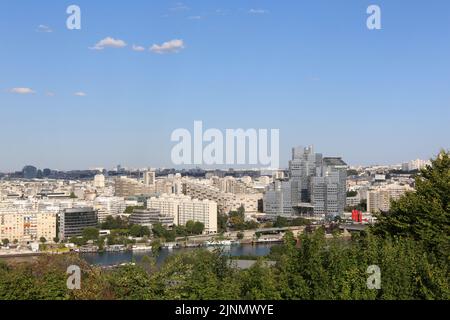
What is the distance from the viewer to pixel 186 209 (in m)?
14.3

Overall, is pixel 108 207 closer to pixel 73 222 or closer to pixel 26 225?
pixel 73 222

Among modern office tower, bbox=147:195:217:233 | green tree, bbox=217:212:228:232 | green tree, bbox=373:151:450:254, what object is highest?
green tree, bbox=373:151:450:254

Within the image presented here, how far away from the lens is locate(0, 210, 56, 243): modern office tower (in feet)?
41.4

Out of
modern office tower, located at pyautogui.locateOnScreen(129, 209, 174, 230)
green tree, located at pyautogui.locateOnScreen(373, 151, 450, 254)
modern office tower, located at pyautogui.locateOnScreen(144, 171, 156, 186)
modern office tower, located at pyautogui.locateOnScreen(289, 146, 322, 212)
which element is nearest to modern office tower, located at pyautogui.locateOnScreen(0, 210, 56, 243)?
modern office tower, located at pyautogui.locateOnScreen(129, 209, 174, 230)

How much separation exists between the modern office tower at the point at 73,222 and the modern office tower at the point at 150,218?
1.10m

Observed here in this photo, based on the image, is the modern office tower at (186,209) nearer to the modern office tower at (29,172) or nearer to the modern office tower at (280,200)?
the modern office tower at (280,200)

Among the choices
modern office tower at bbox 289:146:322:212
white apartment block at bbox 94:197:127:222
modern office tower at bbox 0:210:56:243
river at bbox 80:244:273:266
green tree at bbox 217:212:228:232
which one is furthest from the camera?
modern office tower at bbox 289:146:322:212

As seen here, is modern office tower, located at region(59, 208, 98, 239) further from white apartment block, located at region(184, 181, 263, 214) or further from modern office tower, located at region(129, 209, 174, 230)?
white apartment block, located at region(184, 181, 263, 214)

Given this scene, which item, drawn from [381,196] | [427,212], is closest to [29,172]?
[381,196]

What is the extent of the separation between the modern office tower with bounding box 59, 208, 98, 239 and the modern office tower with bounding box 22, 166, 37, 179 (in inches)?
600

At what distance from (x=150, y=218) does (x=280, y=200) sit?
3.98 meters

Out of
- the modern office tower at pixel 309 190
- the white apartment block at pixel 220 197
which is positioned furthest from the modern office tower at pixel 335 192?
the white apartment block at pixel 220 197
